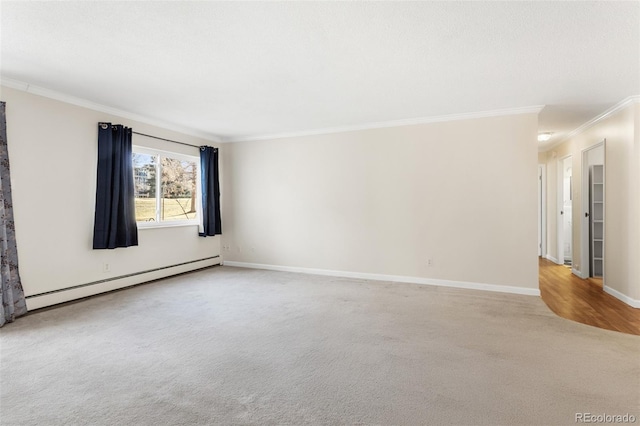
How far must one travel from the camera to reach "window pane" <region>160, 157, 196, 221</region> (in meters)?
5.43

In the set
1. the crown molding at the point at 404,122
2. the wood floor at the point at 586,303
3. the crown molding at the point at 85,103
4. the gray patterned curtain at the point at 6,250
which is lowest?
the wood floor at the point at 586,303

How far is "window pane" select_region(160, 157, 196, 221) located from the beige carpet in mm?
1879

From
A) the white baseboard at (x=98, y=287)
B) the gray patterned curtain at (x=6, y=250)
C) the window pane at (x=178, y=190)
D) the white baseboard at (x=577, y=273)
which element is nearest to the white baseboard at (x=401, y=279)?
the white baseboard at (x=98, y=287)

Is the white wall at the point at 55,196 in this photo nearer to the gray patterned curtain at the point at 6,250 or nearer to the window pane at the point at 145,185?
the gray patterned curtain at the point at 6,250

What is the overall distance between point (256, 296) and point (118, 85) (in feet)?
Result: 9.60

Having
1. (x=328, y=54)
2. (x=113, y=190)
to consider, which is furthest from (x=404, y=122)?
(x=113, y=190)

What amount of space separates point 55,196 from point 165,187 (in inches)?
65.4

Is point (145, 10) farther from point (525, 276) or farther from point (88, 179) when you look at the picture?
point (525, 276)

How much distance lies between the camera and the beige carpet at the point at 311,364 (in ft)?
6.30

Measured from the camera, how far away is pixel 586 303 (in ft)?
13.2

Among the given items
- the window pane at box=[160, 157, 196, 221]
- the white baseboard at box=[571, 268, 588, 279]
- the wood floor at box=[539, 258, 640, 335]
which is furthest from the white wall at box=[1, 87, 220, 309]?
the white baseboard at box=[571, 268, 588, 279]

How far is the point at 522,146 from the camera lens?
14.4 feet

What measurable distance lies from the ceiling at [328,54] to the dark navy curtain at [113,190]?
1.41 ft

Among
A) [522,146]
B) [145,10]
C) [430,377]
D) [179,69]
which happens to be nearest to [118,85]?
[179,69]
